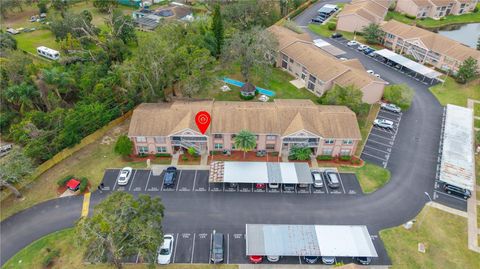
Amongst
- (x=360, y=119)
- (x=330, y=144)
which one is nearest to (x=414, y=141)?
(x=360, y=119)

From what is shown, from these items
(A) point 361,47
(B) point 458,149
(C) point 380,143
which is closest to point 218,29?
(A) point 361,47

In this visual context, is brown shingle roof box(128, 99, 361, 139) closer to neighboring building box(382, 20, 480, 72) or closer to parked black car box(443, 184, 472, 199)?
parked black car box(443, 184, 472, 199)

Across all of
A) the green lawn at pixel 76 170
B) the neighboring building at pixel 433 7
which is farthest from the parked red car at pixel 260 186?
the neighboring building at pixel 433 7

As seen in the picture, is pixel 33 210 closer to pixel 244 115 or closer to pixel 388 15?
pixel 244 115

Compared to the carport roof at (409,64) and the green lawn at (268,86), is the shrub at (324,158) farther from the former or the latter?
the carport roof at (409,64)

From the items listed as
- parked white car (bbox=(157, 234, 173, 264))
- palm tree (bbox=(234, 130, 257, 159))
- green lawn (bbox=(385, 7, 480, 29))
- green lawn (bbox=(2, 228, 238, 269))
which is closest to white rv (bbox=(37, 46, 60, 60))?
green lawn (bbox=(2, 228, 238, 269))

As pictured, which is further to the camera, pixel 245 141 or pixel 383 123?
pixel 383 123

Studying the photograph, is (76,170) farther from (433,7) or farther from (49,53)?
(433,7)
